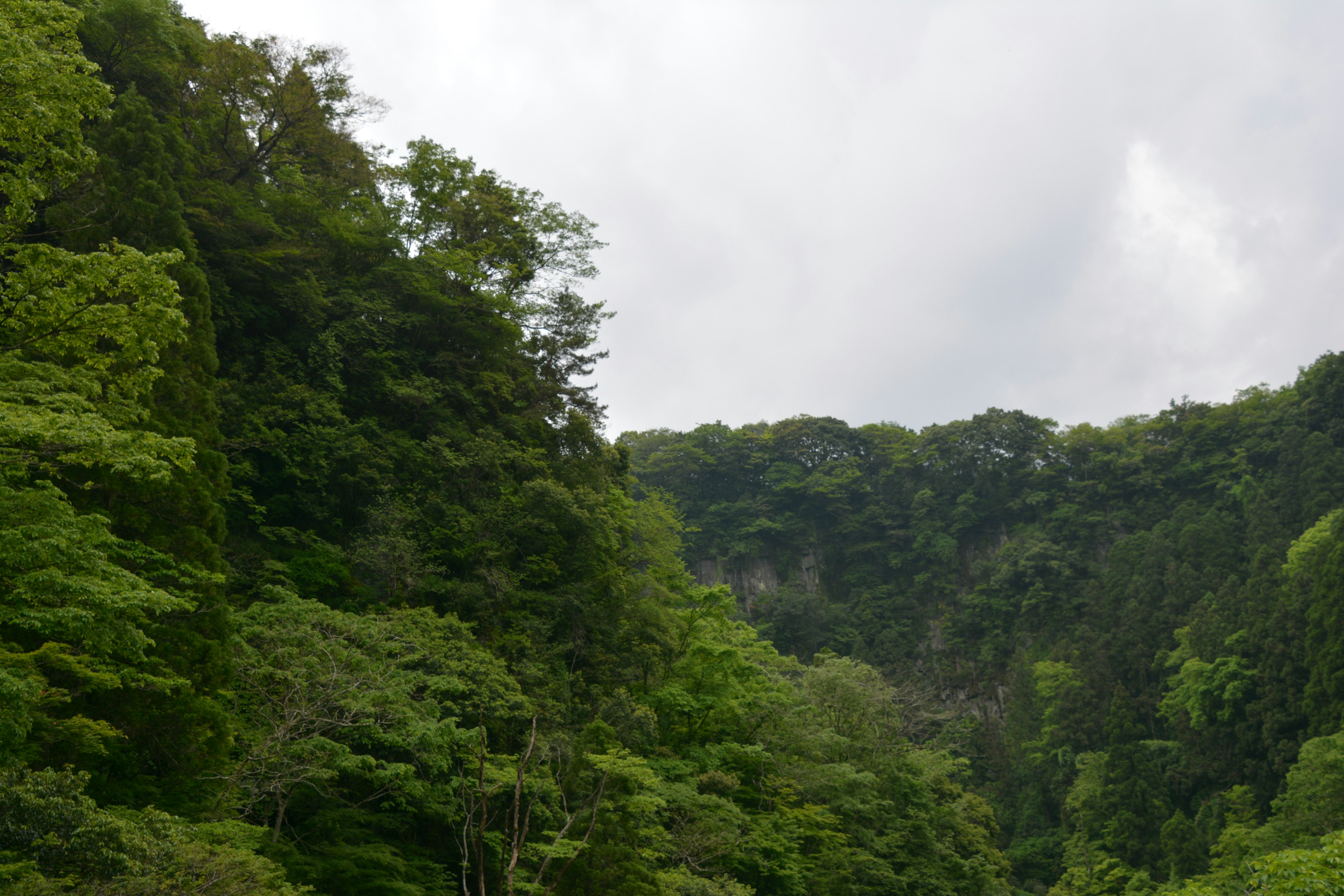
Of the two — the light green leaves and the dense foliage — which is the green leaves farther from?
the light green leaves

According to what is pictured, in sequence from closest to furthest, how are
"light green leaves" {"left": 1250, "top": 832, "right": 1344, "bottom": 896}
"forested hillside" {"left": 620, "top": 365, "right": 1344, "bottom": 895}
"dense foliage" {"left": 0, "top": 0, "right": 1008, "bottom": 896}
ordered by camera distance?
"dense foliage" {"left": 0, "top": 0, "right": 1008, "bottom": 896} → "light green leaves" {"left": 1250, "top": 832, "right": 1344, "bottom": 896} → "forested hillside" {"left": 620, "top": 365, "right": 1344, "bottom": 895}

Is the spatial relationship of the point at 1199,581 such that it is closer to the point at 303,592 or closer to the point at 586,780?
the point at 586,780

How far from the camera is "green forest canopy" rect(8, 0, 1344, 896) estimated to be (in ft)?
21.9

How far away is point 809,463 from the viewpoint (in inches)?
2119

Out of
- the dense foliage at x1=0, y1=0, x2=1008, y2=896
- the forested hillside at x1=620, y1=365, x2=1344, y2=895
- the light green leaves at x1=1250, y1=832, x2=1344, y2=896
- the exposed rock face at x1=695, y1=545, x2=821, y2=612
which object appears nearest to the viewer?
the dense foliage at x1=0, y1=0, x2=1008, y2=896

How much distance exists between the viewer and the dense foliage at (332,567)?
638cm

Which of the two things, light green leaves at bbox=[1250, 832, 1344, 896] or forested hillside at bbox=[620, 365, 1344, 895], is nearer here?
light green leaves at bbox=[1250, 832, 1344, 896]

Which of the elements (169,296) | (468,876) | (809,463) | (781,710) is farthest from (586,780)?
(809,463)

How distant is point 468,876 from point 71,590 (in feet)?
21.9

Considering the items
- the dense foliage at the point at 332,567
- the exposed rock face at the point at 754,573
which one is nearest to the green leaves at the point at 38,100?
the dense foliage at the point at 332,567

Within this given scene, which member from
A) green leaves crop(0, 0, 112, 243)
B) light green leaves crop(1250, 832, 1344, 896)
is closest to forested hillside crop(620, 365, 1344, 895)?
light green leaves crop(1250, 832, 1344, 896)

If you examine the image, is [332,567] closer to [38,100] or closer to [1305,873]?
[38,100]

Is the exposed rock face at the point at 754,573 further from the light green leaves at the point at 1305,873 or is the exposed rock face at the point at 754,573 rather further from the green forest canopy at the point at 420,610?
the light green leaves at the point at 1305,873

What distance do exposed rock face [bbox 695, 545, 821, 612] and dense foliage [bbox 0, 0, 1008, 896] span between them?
25.3 meters
